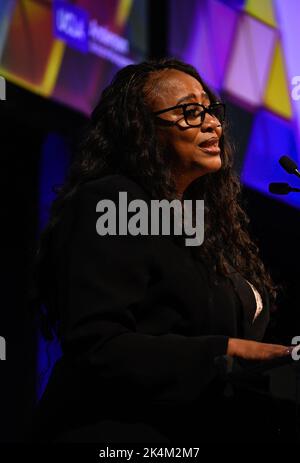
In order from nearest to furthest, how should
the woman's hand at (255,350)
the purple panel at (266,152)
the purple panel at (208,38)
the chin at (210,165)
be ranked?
1. the woman's hand at (255,350)
2. the chin at (210,165)
3. the purple panel at (266,152)
4. the purple panel at (208,38)

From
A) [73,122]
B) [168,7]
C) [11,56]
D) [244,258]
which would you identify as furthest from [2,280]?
[244,258]

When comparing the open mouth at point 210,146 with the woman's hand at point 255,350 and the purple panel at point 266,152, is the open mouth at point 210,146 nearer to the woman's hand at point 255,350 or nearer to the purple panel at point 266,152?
the woman's hand at point 255,350

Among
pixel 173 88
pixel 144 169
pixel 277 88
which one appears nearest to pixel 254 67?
pixel 277 88

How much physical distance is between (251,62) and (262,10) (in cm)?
26

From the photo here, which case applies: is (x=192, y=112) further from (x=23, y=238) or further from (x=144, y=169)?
(x=23, y=238)

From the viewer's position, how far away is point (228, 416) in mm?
1659

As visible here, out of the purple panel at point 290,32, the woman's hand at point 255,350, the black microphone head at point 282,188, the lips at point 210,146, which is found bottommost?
the woman's hand at point 255,350

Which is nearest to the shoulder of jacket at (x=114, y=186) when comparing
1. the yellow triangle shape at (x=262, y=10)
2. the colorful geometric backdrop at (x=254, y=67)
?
the colorful geometric backdrop at (x=254, y=67)

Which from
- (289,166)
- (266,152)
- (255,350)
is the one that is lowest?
(255,350)

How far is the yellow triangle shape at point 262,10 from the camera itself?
4391 mm

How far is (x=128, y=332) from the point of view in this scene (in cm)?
162

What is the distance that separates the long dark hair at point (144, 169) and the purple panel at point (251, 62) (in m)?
2.26

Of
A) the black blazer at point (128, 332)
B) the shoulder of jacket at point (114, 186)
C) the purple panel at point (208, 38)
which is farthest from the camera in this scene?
the purple panel at point (208, 38)

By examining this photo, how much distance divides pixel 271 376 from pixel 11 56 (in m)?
2.69
